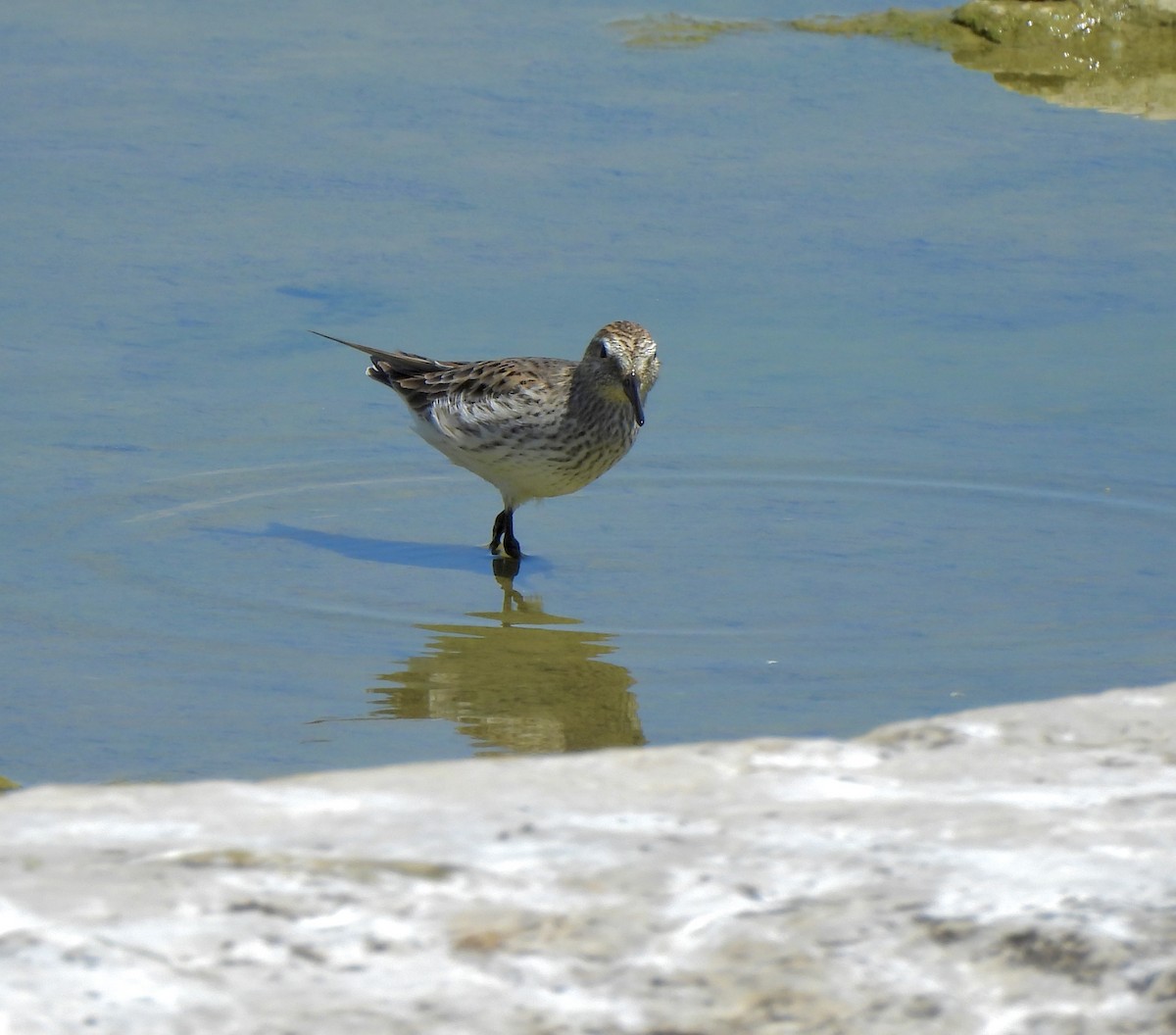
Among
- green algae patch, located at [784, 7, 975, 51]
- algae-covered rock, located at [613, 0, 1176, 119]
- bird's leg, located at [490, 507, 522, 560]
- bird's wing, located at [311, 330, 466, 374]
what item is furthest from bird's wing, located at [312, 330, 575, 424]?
green algae patch, located at [784, 7, 975, 51]

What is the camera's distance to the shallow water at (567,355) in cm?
657

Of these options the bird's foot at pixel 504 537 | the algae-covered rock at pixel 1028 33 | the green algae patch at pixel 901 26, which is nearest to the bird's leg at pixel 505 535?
the bird's foot at pixel 504 537

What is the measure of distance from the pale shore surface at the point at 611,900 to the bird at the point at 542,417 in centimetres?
468

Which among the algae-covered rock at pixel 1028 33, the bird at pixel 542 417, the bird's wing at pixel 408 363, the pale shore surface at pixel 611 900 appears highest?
the algae-covered rock at pixel 1028 33

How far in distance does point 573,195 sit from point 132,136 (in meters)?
2.81

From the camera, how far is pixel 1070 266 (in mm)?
10695

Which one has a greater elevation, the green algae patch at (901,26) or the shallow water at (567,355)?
the green algae patch at (901,26)

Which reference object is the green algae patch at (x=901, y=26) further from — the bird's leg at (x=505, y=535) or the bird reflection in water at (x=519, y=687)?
the bird reflection in water at (x=519, y=687)

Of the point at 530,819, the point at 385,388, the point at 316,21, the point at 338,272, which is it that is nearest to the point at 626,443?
the point at 385,388

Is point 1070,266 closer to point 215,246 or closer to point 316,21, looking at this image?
point 215,246

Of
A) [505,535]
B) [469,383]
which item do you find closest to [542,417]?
[469,383]

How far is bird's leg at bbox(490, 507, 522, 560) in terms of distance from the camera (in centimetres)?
808

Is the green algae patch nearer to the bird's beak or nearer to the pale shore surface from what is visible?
the bird's beak

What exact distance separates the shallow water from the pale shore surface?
8.61ft
